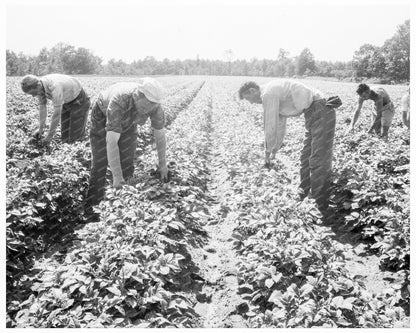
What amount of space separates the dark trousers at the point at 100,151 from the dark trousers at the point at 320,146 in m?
2.03

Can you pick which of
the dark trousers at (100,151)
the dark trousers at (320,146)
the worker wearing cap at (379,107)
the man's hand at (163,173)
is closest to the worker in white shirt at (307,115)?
the dark trousers at (320,146)

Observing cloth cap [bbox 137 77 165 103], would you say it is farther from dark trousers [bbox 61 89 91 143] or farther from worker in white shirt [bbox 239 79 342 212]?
dark trousers [bbox 61 89 91 143]

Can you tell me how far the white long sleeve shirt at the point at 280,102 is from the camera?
3788mm

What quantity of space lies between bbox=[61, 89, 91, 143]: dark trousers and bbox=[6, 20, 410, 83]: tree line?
3959 cm

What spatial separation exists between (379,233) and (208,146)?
16.9 ft

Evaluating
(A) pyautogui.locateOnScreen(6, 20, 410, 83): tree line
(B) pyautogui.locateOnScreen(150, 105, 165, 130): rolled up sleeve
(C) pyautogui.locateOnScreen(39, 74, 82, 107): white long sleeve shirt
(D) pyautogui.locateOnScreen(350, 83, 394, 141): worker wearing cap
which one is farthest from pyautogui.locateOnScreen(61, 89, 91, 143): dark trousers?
(A) pyautogui.locateOnScreen(6, 20, 410, 83): tree line

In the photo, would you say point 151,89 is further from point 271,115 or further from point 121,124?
point 271,115

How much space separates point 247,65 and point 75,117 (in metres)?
110

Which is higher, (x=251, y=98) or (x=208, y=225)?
(x=251, y=98)

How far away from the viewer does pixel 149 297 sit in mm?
2430

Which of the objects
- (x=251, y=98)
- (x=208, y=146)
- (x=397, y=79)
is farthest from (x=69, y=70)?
(x=251, y=98)

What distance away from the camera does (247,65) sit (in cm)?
10962

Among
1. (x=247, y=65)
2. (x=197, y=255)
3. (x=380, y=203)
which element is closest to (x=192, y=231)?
(x=197, y=255)

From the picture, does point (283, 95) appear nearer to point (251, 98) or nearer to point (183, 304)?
point (251, 98)
